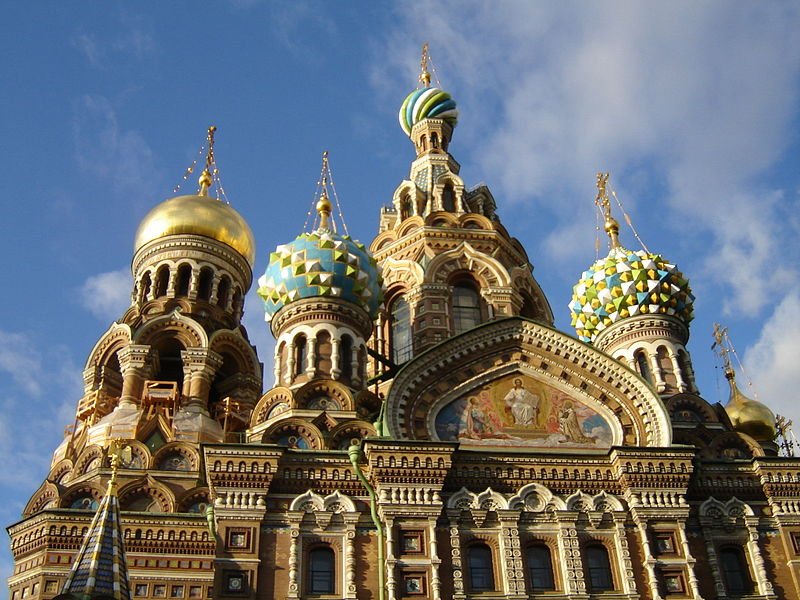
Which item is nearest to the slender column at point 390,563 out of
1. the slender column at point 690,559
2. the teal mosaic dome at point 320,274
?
the slender column at point 690,559

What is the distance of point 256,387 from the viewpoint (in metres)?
18.1

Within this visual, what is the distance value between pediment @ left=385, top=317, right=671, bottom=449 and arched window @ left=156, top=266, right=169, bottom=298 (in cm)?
771

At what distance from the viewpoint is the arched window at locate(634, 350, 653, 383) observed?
647 inches

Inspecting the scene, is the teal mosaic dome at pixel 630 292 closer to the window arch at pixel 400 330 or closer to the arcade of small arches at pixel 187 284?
the window arch at pixel 400 330

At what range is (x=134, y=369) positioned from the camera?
16766 millimetres

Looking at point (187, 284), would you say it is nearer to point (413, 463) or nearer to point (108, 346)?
point (108, 346)

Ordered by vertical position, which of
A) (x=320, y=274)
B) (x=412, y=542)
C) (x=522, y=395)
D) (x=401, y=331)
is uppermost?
(x=401, y=331)

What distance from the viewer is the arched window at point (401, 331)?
58.6 ft

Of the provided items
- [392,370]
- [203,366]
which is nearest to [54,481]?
[203,366]

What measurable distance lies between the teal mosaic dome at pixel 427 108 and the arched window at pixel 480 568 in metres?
13.4

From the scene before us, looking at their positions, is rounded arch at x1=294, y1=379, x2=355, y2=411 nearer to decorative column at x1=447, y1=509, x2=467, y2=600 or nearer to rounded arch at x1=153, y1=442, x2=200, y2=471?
rounded arch at x1=153, y1=442, x2=200, y2=471

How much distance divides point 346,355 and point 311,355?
585 mm

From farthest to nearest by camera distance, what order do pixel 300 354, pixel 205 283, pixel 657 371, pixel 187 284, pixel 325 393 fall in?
pixel 205 283
pixel 187 284
pixel 657 371
pixel 300 354
pixel 325 393

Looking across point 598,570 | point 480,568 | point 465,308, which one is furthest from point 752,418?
point 480,568
